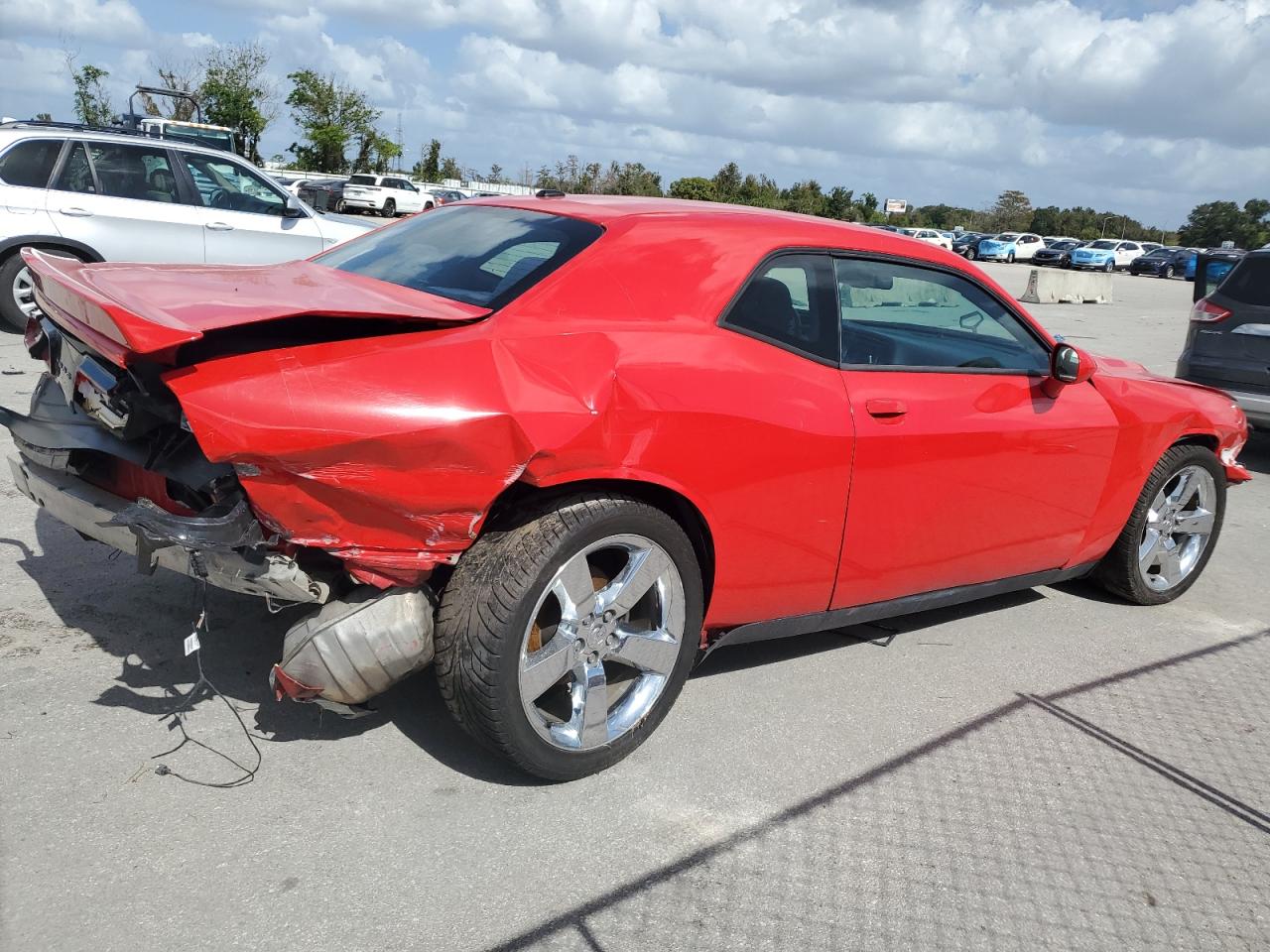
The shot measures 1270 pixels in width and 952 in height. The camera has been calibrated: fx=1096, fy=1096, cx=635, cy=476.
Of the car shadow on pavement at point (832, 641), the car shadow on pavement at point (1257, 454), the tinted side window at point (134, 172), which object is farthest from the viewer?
the tinted side window at point (134, 172)

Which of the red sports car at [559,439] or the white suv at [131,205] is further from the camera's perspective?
the white suv at [131,205]

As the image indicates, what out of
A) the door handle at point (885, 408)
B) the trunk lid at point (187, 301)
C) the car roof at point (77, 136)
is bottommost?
the door handle at point (885, 408)

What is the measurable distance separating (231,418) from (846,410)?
195 cm

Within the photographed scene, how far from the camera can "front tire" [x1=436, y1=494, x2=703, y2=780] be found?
2957mm

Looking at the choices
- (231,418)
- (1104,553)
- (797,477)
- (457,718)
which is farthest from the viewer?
(1104,553)

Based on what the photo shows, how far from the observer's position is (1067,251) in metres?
54.0

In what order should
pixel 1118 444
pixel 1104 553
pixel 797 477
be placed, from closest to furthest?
pixel 797 477 < pixel 1118 444 < pixel 1104 553

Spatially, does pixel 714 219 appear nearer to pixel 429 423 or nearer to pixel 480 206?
pixel 480 206

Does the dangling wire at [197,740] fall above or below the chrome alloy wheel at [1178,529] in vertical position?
below

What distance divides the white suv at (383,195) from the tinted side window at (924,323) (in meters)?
33.5

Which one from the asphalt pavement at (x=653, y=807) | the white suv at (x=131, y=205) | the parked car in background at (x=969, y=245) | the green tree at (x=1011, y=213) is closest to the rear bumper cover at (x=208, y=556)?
the asphalt pavement at (x=653, y=807)

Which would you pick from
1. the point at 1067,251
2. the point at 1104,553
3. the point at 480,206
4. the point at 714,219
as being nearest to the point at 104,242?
the point at 480,206

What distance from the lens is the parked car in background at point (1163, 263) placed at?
51.2m

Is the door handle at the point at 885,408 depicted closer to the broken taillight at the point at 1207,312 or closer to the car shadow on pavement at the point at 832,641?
the car shadow on pavement at the point at 832,641
